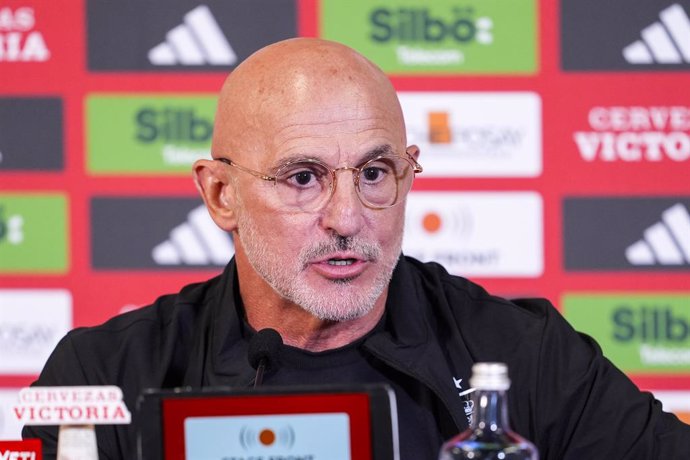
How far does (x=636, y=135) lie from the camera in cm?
270

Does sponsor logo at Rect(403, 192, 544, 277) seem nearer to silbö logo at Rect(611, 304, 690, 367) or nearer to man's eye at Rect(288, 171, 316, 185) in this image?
silbö logo at Rect(611, 304, 690, 367)

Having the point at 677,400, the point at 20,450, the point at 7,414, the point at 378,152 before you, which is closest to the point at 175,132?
the point at 7,414

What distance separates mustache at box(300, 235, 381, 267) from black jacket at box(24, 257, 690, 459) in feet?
0.47

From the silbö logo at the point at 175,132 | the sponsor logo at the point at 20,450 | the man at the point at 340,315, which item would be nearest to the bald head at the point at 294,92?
the man at the point at 340,315

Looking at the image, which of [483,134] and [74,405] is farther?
[483,134]

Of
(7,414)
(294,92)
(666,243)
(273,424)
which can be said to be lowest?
(7,414)

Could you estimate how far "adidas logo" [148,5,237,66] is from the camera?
8.84ft

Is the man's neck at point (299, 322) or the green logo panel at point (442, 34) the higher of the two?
the green logo panel at point (442, 34)

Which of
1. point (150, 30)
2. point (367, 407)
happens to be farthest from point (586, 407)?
point (150, 30)

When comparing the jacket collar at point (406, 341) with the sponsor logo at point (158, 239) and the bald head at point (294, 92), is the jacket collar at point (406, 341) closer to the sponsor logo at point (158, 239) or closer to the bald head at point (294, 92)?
the bald head at point (294, 92)

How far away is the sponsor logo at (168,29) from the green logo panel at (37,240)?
38 cm

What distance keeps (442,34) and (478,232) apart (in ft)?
1.72

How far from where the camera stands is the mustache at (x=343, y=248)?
1.48 meters

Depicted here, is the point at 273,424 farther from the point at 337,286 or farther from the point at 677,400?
the point at 677,400
